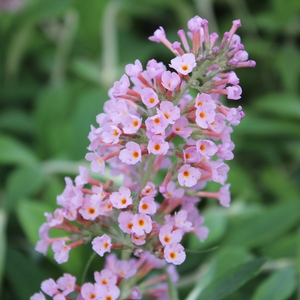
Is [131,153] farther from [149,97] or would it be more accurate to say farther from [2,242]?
[2,242]

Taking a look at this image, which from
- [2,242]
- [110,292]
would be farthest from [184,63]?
[2,242]

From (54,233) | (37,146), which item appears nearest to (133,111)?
(54,233)

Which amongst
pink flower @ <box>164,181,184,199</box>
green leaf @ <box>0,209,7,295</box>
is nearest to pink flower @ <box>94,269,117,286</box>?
pink flower @ <box>164,181,184,199</box>

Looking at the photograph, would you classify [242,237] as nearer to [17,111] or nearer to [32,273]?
[32,273]

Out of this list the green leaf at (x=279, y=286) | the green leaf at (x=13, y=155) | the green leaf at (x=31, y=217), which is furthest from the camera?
the green leaf at (x=13, y=155)

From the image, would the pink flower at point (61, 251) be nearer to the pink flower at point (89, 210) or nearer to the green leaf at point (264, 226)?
the pink flower at point (89, 210)

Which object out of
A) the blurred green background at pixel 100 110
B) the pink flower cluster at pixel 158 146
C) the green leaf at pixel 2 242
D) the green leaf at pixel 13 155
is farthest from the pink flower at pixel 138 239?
the green leaf at pixel 13 155

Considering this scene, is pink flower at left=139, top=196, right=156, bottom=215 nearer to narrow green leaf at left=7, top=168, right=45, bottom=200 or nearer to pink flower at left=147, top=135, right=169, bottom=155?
pink flower at left=147, top=135, right=169, bottom=155
